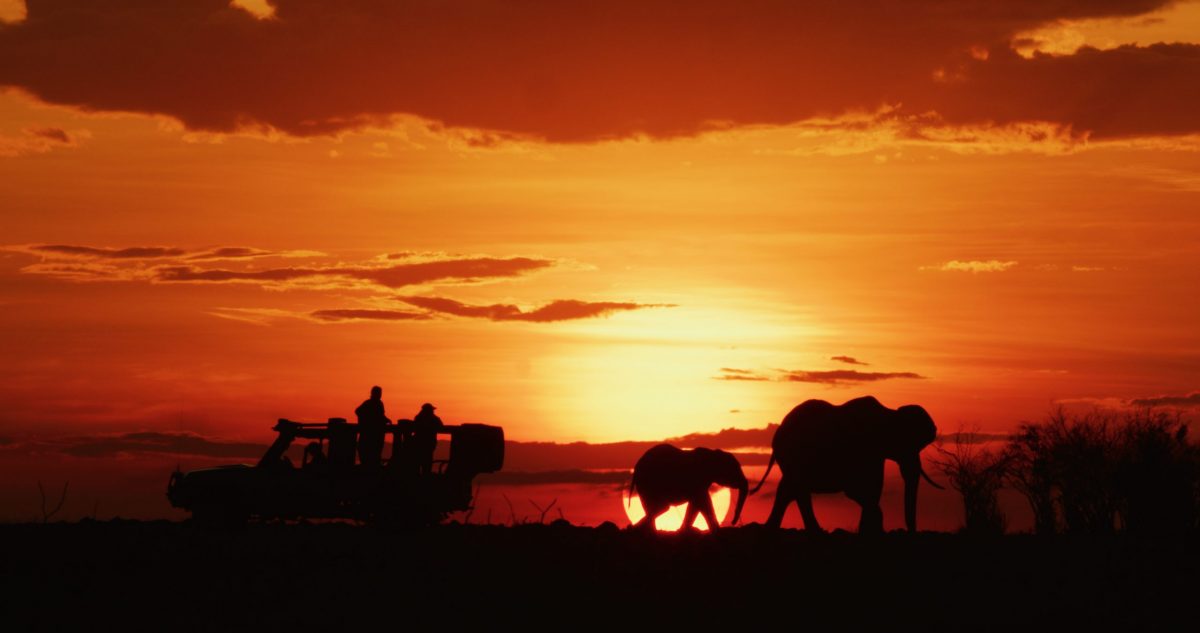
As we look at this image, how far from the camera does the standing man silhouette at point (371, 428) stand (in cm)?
2686

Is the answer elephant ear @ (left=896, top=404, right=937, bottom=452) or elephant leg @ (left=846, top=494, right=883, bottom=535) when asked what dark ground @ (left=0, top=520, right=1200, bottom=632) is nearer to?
elephant leg @ (left=846, top=494, right=883, bottom=535)

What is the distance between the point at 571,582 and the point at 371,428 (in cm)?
839

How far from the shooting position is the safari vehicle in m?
26.7

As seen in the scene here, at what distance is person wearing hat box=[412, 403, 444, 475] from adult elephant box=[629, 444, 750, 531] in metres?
5.84

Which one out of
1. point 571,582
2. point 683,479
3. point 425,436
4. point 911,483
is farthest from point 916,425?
point 571,582

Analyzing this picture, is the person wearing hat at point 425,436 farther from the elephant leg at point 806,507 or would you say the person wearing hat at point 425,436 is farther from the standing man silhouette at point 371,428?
the elephant leg at point 806,507

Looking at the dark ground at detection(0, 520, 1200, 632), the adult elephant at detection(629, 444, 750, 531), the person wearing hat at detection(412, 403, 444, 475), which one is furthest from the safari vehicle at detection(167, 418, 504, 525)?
the adult elephant at detection(629, 444, 750, 531)

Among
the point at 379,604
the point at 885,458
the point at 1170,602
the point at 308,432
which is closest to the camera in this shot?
the point at 379,604

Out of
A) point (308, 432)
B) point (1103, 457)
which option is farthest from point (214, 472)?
point (1103, 457)

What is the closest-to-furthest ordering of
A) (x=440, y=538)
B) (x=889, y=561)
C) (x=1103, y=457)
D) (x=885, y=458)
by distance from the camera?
(x=889, y=561) → (x=440, y=538) → (x=885, y=458) → (x=1103, y=457)

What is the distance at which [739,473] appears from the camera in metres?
33.0

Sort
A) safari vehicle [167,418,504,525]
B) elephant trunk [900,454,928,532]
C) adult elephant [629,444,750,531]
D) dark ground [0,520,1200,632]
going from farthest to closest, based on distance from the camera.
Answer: adult elephant [629,444,750,531] → elephant trunk [900,454,928,532] → safari vehicle [167,418,504,525] → dark ground [0,520,1200,632]

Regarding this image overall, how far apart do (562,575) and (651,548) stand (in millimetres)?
1981

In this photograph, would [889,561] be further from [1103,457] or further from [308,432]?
[1103,457]
